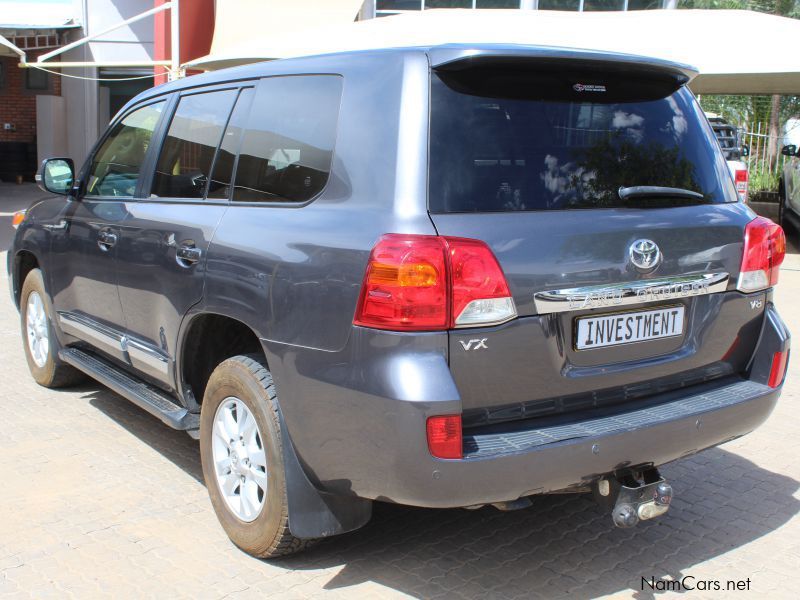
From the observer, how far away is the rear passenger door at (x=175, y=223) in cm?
377

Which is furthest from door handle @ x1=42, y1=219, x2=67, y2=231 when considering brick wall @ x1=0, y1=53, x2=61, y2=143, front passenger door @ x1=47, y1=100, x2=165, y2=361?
brick wall @ x1=0, y1=53, x2=61, y2=143

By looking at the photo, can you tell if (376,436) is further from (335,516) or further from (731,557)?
(731,557)

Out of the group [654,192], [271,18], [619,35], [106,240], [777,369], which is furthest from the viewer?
[271,18]

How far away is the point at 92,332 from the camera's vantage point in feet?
15.8

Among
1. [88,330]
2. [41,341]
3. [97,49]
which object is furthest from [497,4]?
[88,330]

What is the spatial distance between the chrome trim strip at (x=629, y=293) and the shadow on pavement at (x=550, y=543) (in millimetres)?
1111

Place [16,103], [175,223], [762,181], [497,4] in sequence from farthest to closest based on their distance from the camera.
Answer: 1. [16,103]
2. [497,4]
3. [762,181]
4. [175,223]

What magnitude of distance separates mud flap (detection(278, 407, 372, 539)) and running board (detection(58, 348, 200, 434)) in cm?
87

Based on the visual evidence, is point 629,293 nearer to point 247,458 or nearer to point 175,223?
point 247,458

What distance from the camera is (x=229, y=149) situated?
382 centimetres

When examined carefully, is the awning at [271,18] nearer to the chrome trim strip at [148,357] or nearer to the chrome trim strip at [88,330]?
the chrome trim strip at [88,330]

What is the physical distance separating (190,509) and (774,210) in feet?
48.6

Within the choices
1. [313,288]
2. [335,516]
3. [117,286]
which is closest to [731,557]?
[335,516]

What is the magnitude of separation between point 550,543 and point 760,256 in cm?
145
